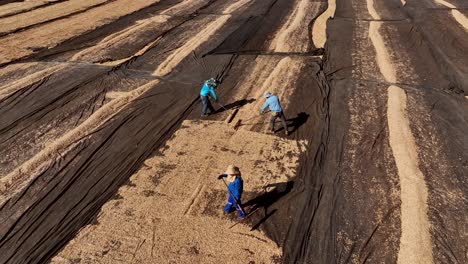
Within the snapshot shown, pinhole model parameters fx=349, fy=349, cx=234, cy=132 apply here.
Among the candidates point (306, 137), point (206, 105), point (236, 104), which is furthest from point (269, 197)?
point (236, 104)

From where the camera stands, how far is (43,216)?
8.17 metres

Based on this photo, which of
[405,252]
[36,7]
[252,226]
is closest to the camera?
[405,252]

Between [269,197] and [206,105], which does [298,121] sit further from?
[269,197]

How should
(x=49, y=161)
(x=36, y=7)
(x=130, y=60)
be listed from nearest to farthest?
1. (x=49, y=161)
2. (x=130, y=60)
3. (x=36, y=7)

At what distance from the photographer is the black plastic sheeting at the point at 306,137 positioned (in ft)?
25.3

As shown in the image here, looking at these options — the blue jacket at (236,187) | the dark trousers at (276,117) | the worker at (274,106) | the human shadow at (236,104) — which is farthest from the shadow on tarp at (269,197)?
the human shadow at (236,104)

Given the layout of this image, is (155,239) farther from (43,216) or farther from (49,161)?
(49,161)

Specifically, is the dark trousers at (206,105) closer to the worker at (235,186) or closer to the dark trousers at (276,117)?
the dark trousers at (276,117)

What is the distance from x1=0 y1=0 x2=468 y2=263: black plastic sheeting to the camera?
25.3ft

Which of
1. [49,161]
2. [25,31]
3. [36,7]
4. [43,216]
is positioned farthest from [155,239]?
[36,7]

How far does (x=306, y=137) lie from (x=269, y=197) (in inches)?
120

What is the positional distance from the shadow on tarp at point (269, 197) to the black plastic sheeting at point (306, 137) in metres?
0.09

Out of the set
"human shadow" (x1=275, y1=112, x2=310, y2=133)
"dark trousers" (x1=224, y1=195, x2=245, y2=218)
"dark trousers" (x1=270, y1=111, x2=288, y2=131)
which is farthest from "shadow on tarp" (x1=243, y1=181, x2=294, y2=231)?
"human shadow" (x1=275, y1=112, x2=310, y2=133)

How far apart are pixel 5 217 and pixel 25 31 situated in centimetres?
1513
